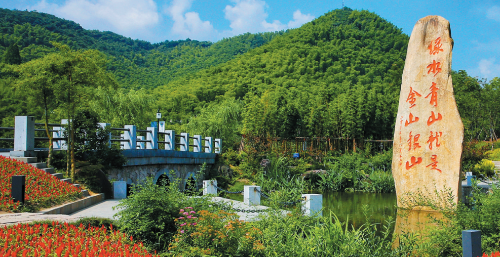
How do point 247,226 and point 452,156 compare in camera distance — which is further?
point 452,156

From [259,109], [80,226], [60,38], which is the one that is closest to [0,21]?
[60,38]

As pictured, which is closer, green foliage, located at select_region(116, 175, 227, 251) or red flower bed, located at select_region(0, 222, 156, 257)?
red flower bed, located at select_region(0, 222, 156, 257)

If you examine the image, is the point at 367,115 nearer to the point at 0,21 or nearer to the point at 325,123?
the point at 325,123

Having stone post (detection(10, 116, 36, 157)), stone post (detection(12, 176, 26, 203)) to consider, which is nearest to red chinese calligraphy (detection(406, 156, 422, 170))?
stone post (detection(12, 176, 26, 203))

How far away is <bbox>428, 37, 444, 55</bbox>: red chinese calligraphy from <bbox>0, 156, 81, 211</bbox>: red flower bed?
913cm

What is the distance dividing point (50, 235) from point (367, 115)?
2197 cm

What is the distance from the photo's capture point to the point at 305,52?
1848 inches

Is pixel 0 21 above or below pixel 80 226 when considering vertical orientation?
above

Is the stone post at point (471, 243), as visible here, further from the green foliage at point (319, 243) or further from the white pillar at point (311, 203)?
the white pillar at point (311, 203)

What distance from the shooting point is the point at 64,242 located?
4.77 meters

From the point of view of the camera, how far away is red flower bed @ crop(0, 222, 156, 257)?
4.29 meters

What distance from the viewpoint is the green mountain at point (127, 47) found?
37750 mm

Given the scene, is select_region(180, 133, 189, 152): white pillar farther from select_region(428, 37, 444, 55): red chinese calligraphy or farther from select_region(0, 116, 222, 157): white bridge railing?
select_region(428, 37, 444, 55): red chinese calligraphy

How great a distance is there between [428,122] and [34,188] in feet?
29.6
